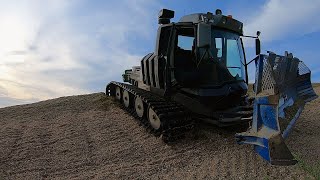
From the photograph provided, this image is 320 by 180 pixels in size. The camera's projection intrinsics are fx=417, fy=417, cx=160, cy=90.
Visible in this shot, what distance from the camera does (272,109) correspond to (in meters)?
6.97

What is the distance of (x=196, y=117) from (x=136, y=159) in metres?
2.11

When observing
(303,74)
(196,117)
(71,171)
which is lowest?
(71,171)

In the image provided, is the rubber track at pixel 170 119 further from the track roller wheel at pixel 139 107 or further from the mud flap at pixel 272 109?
the mud flap at pixel 272 109

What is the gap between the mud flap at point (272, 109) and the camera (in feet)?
21.7

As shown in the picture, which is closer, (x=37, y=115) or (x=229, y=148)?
(x=229, y=148)

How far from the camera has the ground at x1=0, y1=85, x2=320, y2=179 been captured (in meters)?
7.50

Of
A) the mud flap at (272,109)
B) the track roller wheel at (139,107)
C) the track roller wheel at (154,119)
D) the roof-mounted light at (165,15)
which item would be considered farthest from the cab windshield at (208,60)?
the track roller wheel at (139,107)

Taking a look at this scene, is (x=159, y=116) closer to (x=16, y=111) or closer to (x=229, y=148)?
(x=229, y=148)

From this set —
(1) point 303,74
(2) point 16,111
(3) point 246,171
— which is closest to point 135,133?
(3) point 246,171

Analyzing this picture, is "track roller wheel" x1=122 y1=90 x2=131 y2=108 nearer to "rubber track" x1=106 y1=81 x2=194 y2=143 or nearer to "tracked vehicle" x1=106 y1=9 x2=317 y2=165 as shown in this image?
"tracked vehicle" x1=106 y1=9 x2=317 y2=165

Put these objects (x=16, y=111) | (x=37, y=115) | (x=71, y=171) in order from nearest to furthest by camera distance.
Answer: (x=71, y=171) < (x=37, y=115) < (x=16, y=111)

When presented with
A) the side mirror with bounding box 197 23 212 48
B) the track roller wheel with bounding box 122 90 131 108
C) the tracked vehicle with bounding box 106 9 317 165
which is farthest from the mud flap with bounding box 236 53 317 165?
the track roller wheel with bounding box 122 90 131 108

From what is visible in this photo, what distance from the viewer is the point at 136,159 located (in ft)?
27.7

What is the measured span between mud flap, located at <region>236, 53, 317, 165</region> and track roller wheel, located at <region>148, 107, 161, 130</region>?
234 centimetres
